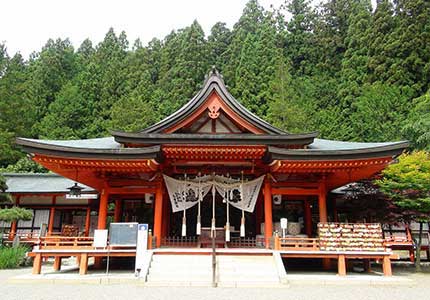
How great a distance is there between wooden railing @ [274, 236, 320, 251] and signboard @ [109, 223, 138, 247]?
15.2 feet

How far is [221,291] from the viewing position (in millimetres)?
8531

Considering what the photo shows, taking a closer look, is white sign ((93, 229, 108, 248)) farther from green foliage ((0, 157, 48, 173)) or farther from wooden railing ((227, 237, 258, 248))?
green foliage ((0, 157, 48, 173))

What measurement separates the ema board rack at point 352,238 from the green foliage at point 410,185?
2698 mm

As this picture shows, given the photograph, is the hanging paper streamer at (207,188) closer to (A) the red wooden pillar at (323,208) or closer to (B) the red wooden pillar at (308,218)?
(A) the red wooden pillar at (323,208)

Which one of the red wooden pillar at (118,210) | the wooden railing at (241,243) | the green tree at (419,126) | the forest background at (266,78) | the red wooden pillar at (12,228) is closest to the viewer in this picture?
the wooden railing at (241,243)

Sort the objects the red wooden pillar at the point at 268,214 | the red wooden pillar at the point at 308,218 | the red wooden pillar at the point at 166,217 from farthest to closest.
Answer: the red wooden pillar at the point at 308,218 → the red wooden pillar at the point at 166,217 → the red wooden pillar at the point at 268,214

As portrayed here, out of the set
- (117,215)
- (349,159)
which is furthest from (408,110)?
(117,215)

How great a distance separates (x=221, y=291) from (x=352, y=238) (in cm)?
497

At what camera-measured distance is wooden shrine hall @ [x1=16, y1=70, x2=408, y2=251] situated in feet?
36.8

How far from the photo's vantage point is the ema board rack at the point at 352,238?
1095 centimetres

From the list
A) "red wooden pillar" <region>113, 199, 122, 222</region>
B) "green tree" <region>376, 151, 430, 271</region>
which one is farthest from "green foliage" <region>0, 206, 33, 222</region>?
"green tree" <region>376, 151, 430, 271</region>

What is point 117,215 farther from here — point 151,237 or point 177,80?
point 177,80

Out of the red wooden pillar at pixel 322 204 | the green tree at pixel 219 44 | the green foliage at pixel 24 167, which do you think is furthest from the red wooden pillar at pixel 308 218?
the green tree at pixel 219 44

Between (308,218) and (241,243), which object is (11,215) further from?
(308,218)
